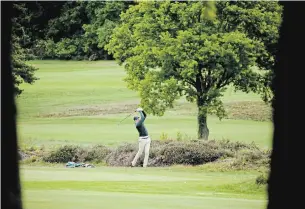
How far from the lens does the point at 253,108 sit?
93.3ft

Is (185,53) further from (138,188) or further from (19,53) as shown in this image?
(138,188)

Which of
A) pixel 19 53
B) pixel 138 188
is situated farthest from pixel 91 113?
pixel 138 188

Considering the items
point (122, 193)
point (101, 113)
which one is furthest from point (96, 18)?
point (122, 193)

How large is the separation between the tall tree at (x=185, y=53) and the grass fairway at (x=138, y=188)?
4.82m

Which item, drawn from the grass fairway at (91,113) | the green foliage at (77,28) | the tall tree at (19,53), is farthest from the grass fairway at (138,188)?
the green foliage at (77,28)

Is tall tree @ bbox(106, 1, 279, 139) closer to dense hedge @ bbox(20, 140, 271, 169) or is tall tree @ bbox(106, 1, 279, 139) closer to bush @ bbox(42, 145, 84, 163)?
dense hedge @ bbox(20, 140, 271, 169)

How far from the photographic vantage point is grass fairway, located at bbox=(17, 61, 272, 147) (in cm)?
2623

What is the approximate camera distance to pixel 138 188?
14875mm

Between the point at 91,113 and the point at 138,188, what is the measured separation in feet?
50.2

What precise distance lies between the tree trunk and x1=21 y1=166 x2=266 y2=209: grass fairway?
5352mm

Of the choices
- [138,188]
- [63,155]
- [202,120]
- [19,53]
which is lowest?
[63,155]

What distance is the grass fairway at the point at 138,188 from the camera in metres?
11.8

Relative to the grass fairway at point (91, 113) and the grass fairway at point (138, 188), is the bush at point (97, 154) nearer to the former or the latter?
the grass fairway at point (138, 188)

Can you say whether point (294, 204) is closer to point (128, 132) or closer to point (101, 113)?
point (128, 132)
